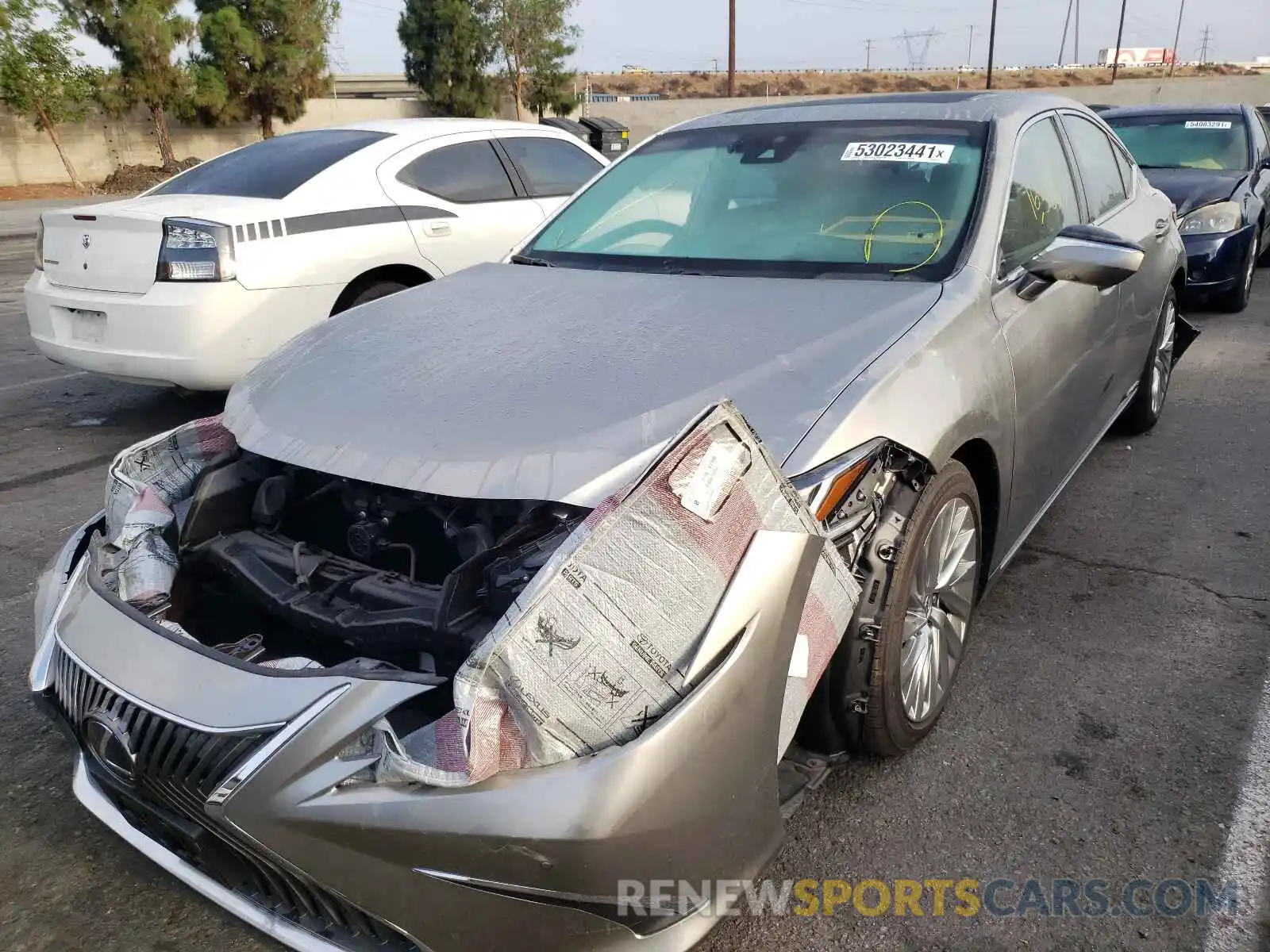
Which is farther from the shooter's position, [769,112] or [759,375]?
[769,112]

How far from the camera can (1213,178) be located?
25.7ft

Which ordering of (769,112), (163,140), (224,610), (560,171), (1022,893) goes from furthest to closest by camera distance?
(163,140) → (560,171) → (769,112) → (224,610) → (1022,893)

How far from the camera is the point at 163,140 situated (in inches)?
1119

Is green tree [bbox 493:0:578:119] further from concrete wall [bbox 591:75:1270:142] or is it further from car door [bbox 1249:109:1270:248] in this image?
car door [bbox 1249:109:1270:248]

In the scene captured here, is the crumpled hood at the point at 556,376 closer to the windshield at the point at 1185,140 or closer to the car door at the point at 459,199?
the car door at the point at 459,199

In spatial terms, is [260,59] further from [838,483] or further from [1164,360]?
[838,483]

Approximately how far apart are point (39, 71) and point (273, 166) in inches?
996

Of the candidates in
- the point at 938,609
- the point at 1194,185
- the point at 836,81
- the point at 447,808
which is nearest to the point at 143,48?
the point at 1194,185

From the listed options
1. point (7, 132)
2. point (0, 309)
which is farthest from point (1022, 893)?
point (7, 132)

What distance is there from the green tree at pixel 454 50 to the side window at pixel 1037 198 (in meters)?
38.0

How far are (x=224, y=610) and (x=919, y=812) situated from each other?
5.47ft

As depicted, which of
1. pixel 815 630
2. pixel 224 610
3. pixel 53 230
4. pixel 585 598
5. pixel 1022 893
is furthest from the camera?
pixel 53 230

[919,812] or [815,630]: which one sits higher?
[815,630]

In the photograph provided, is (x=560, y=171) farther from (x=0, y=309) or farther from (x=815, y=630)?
(x=0, y=309)
